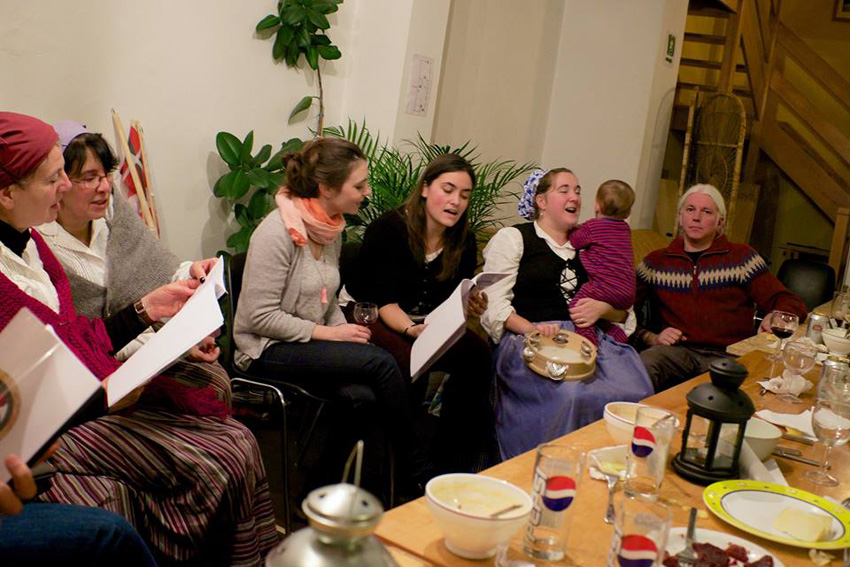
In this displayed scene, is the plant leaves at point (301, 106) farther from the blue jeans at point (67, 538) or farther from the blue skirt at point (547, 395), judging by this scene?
the blue jeans at point (67, 538)

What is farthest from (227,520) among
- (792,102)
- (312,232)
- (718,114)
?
(792,102)

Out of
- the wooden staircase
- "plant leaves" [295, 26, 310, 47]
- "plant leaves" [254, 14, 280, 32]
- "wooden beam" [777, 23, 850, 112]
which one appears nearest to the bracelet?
"plant leaves" [254, 14, 280, 32]

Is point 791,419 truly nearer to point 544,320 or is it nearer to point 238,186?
point 544,320

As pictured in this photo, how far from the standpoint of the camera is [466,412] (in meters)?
3.47

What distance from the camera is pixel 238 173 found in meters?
4.09

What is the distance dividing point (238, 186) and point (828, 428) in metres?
2.83

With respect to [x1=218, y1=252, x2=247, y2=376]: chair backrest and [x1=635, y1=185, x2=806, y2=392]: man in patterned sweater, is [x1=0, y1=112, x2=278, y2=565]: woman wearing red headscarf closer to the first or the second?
[x1=218, y1=252, x2=247, y2=376]: chair backrest

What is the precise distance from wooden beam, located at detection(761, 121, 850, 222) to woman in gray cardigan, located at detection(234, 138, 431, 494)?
6.09 meters

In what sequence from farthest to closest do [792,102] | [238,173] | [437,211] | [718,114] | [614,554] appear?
[792,102] < [718,114] < [238,173] < [437,211] < [614,554]

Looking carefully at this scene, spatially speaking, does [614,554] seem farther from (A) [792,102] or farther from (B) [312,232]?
(A) [792,102]

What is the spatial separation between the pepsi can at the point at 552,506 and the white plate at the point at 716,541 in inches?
7.0

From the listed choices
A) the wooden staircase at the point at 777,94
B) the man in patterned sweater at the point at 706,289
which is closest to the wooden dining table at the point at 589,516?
the man in patterned sweater at the point at 706,289

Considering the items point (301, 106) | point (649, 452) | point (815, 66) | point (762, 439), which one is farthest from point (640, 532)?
point (815, 66)

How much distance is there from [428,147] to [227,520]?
2.82m
